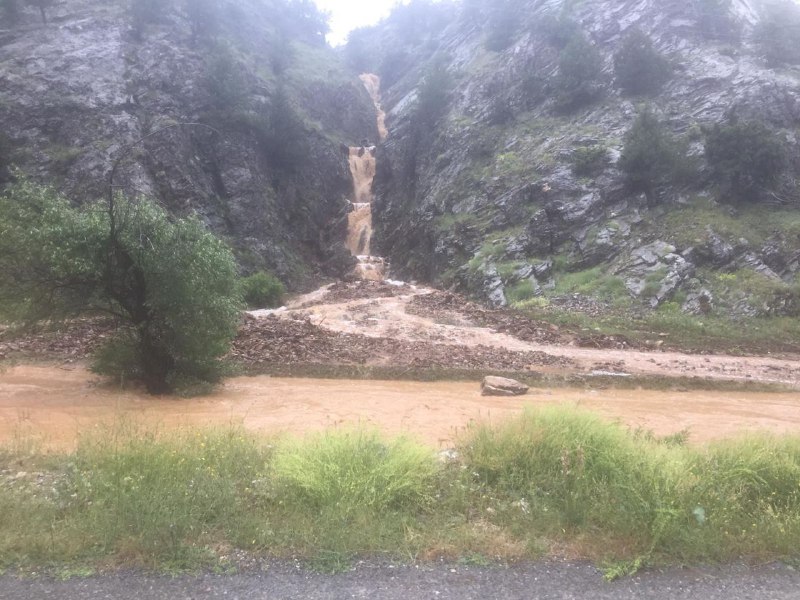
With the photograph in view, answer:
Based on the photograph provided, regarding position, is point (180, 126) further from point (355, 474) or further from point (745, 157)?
point (355, 474)

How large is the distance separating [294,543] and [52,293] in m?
10.5

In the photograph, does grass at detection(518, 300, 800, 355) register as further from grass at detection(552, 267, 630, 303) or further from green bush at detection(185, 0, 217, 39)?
green bush at detection(185, 0, 217, 39)

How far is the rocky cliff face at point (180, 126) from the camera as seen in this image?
34.2m

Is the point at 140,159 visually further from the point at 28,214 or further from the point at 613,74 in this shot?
the point at 613,74

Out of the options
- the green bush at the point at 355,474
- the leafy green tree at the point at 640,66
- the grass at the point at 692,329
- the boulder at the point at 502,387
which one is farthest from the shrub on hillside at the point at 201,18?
the green bush at the point at 355,474

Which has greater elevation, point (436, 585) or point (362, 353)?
point (436, 585)

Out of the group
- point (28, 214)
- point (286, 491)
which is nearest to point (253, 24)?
point (28, 214)

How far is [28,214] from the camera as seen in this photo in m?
12.5

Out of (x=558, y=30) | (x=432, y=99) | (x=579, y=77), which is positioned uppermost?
(x=558, y=30)

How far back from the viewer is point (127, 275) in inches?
500

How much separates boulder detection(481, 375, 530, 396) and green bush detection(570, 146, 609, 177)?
21.2 meters

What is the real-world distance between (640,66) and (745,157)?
1135cm

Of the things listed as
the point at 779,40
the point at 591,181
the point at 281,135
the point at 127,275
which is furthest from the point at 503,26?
the point at 127,275

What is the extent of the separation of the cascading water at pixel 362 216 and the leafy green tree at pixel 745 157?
21.7 m
